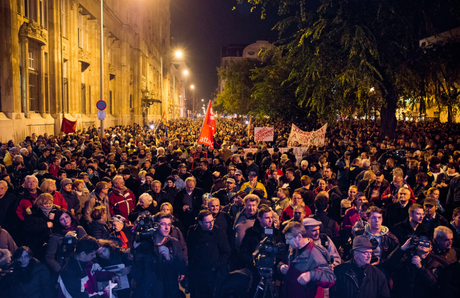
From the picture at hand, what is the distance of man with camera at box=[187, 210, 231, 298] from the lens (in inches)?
207

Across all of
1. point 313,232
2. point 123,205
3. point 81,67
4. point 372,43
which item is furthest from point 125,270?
point 81,67

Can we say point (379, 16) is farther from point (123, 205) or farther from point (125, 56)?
point (125, 56)

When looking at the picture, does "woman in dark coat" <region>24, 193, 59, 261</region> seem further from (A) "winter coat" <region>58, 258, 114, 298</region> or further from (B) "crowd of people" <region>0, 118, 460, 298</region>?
(A) "winter coat" <region>58, 258, 114, 298</region>

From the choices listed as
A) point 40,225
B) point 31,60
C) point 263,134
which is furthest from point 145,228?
point 31,60

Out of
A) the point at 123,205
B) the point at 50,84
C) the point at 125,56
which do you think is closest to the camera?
the point at 123,205

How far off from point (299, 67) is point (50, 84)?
14008 millimetres

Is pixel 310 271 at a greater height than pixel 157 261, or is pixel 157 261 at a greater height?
pixel 310 271

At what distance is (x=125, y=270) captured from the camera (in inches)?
185

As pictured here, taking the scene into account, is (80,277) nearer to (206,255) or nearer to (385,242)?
(206,255)

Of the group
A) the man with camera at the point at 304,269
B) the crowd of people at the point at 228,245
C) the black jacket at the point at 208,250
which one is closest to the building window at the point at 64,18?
the crowd of people at the point at 228,245

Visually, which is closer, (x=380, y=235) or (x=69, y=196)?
(x=380, y=235)

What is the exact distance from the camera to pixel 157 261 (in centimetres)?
479

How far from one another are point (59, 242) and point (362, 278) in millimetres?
3377

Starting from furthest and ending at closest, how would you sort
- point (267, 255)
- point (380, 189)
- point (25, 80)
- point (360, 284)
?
point (25, 80)
point (380, 189)
point (267, 255)
point (360, 284)
